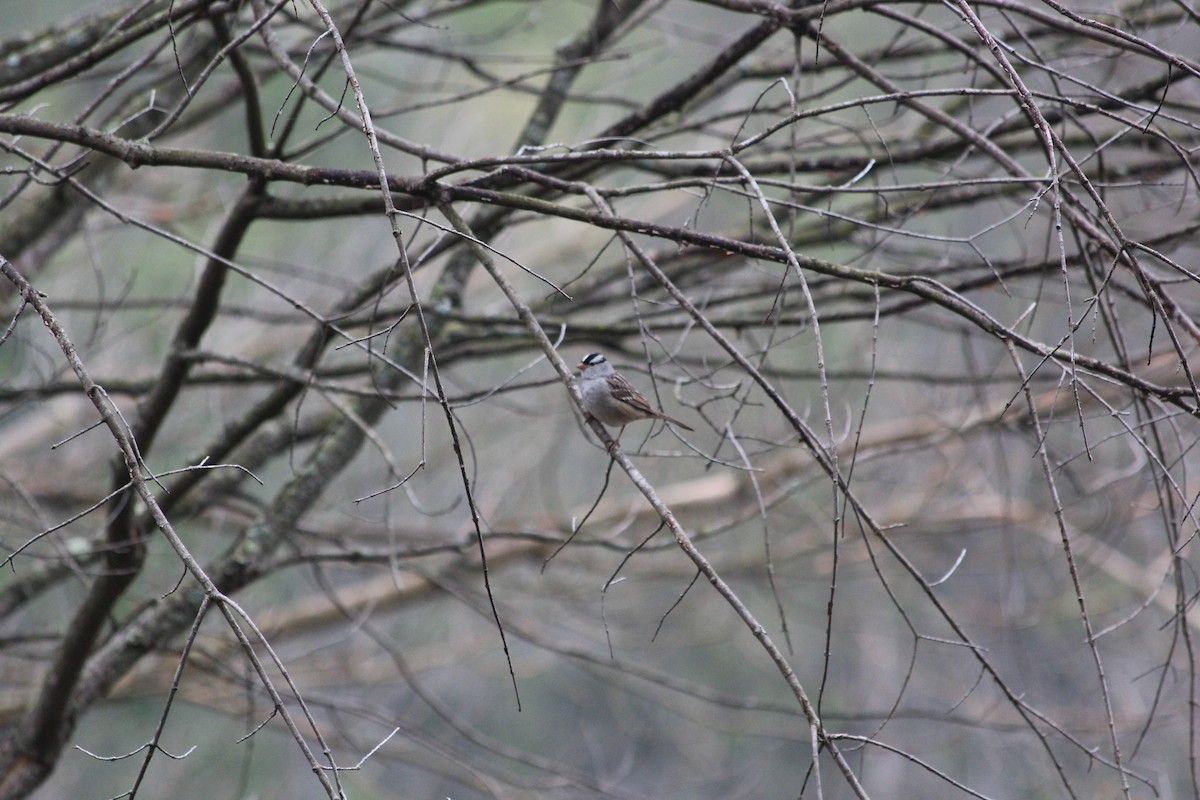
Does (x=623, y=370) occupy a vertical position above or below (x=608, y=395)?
above

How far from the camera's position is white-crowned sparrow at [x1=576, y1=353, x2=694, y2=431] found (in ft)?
12.6

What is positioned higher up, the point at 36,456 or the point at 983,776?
the point at 983,776

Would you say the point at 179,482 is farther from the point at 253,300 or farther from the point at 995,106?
the point at 995,106

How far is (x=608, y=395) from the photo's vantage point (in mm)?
3822

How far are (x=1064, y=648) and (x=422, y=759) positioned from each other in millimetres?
6401

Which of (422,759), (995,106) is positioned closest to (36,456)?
(422,759)

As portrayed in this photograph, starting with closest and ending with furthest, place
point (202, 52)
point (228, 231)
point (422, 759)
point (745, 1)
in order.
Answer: point (745, 1), point (228, 231), point (202, 52), point (422, 759)

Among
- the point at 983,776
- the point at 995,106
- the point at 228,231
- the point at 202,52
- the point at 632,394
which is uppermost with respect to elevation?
the point at 995,106

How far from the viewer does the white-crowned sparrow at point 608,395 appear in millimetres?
3828

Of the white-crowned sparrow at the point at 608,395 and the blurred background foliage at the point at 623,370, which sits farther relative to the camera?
the white-crowned sparrow at the point at 608,395

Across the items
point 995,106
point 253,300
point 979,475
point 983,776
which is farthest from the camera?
point 983,776

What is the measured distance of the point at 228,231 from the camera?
115 inches

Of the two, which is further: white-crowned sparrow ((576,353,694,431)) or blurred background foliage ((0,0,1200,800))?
white-crowned sparrow ((576,353,694,431))

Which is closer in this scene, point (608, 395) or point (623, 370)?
point (608, 395)
